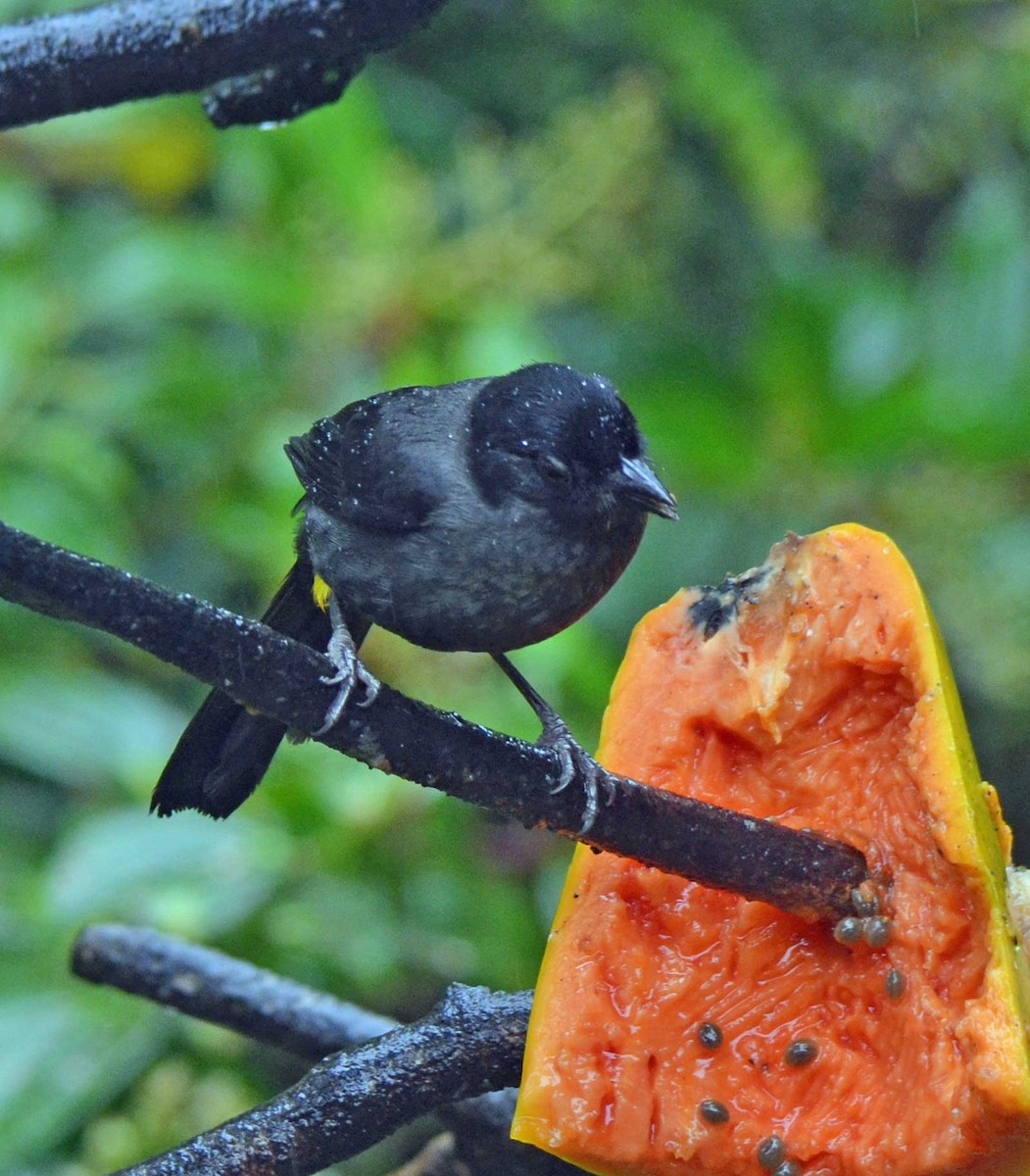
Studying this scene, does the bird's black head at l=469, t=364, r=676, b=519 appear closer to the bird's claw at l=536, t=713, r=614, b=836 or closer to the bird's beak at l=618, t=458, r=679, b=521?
the bird's beak at l=618, t=458, r=679, b=521

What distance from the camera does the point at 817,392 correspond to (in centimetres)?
405

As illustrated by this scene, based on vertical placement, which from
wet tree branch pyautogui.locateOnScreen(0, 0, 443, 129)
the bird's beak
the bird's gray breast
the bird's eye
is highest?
wet tree branch pyautogui.locateOnScreen(0, 0, 443, 129)

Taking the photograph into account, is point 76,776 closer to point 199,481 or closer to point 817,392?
point 199,481

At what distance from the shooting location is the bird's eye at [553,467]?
204 cm

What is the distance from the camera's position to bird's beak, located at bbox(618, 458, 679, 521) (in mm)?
1977

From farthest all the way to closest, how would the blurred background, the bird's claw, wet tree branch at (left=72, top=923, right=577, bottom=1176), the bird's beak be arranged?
the blurred background, the bird's beak, wet tree branch at (left=72, top=923, right=577, bottom=1176), the bird's claw

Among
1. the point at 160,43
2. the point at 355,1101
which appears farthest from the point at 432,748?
the point at 160,43

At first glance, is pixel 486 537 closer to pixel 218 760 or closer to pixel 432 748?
pixel 218 760

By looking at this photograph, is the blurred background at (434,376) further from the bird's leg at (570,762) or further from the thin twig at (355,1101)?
the thin twig at (355,1101)

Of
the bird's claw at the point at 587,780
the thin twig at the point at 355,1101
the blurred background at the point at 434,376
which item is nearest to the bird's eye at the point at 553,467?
the bird's claw at the point at 587,780

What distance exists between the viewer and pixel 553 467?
2.04m

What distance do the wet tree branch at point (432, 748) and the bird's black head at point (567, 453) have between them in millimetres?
569

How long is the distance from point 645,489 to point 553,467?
14 cm

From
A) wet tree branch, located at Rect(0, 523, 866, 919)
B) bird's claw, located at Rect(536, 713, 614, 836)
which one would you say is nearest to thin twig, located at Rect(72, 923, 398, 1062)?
bird's claw, located at Rect(536, 713, 614, 836)
